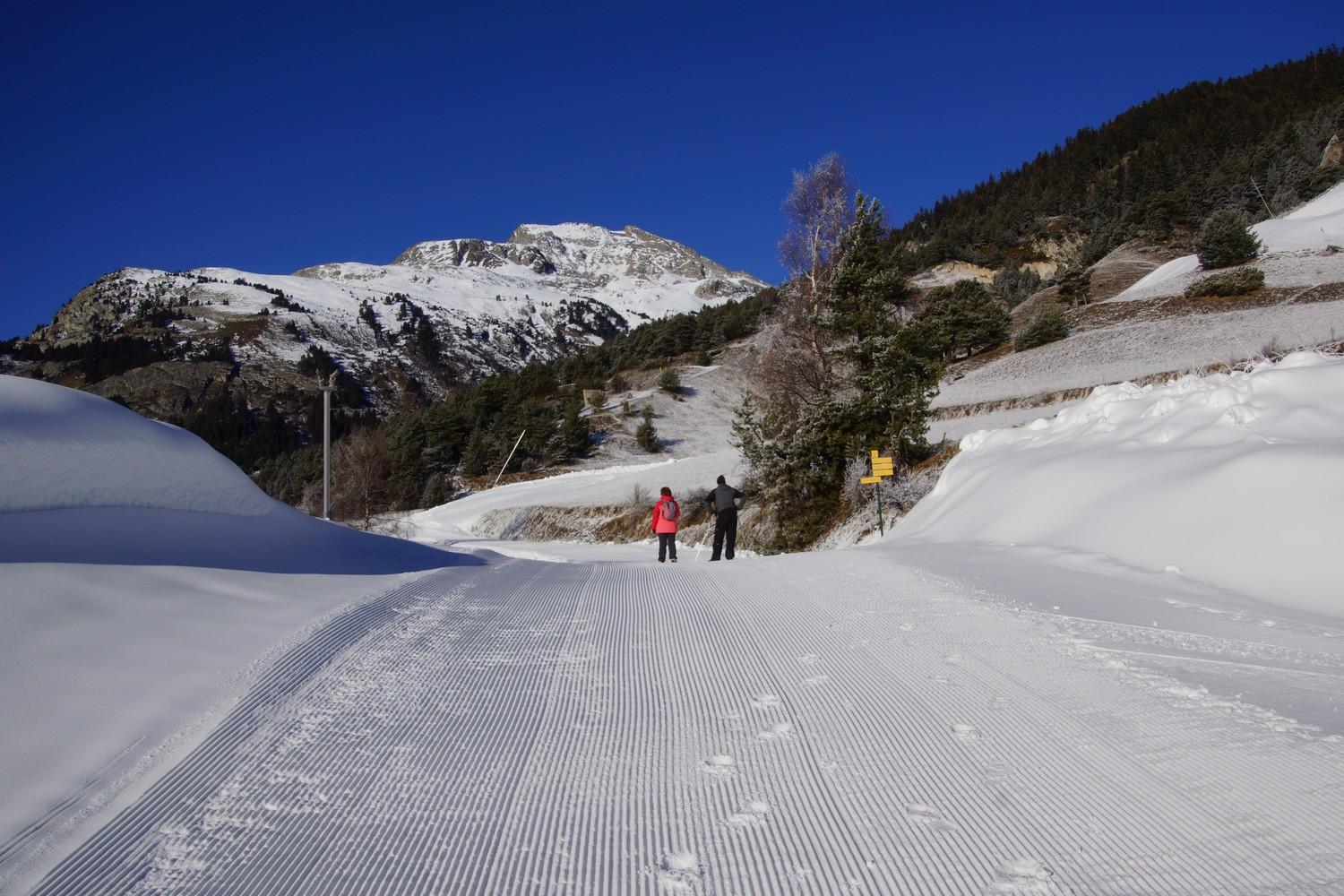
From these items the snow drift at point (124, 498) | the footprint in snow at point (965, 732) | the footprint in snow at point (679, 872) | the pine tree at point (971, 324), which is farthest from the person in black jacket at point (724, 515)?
the pine tree at point (971, 324)

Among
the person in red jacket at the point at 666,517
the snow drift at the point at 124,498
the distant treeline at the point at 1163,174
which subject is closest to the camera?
the snow drift at the point at 124,498

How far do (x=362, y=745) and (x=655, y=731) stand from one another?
43.4 inches

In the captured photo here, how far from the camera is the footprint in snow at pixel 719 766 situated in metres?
2.56

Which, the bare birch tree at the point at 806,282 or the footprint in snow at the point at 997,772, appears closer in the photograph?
the footprint in snow at the point at 997,772

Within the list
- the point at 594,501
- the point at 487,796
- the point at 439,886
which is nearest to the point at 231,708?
the point at 487,796

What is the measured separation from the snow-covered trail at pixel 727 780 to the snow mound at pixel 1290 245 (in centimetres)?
3622

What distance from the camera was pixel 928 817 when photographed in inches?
88.7

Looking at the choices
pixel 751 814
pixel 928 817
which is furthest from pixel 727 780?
pixel 928 817

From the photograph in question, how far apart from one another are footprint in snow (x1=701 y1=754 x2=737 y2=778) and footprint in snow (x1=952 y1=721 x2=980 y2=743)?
91 cm

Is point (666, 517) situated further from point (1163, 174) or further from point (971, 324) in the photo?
point (1163, 174)

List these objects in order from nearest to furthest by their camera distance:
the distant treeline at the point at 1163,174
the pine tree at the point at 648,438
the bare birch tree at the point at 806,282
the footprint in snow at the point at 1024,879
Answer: the footprint in snow at the point at 1024,879 < the bare birch tree at the point at 806,282 < the pine tree at the point at 648,438 < the distant treeline at the point at 1163,174

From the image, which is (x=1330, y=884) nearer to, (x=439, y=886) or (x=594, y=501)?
(x=439, y=886)

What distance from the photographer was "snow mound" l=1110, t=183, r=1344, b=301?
1232 inches

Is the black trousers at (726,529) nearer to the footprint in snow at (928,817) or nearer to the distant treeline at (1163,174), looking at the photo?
the footprint in snow at (928,817)
